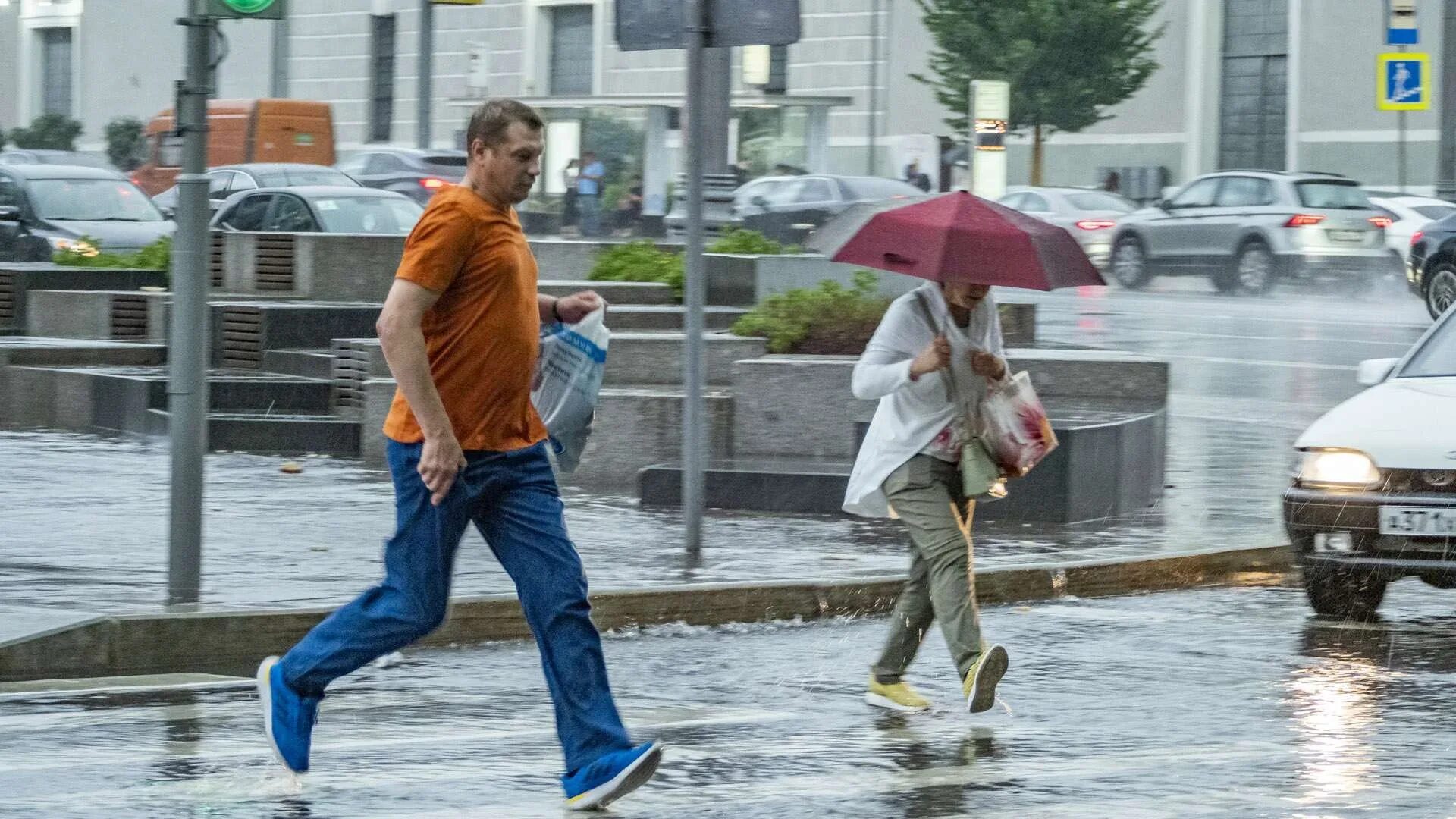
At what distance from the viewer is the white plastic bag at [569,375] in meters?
6.88

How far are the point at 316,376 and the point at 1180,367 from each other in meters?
8.13

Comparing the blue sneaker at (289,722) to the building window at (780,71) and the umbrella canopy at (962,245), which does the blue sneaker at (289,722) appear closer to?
→ the umbrella canopy at (962,245)

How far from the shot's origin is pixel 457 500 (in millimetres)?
5941

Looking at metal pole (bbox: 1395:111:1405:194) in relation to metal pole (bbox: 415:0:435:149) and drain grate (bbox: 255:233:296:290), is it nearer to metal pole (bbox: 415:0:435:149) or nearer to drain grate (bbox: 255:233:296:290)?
Result: metal pole (bbox: 415:0:435:149)

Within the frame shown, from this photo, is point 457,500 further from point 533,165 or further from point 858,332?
point 858,332

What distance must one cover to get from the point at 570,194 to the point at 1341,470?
26534 millimetres

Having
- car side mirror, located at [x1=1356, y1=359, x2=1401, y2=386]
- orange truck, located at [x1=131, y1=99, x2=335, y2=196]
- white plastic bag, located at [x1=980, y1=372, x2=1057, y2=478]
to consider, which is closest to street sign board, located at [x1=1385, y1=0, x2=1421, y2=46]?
orange truck, located at [x1=131, y1=99, x2=335, y2=196]

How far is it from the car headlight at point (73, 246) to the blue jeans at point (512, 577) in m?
15.2

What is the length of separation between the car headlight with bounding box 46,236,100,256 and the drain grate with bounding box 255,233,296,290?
8.94 feet

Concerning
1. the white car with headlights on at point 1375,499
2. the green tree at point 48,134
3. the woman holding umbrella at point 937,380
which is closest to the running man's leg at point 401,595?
the woman holding umbrella at point 937,380

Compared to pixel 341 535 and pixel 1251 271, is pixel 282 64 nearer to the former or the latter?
pixel 1251 271

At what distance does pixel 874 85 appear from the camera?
2128 inches

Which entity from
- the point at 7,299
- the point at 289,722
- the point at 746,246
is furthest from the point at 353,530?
the point at 7,299

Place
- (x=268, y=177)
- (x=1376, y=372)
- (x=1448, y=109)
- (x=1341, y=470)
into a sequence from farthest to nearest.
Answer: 1. (x=1448, y=109)
2. (x=268, y=177)
3. (x=1376, y=372)
4. (x=1341, y=470)
